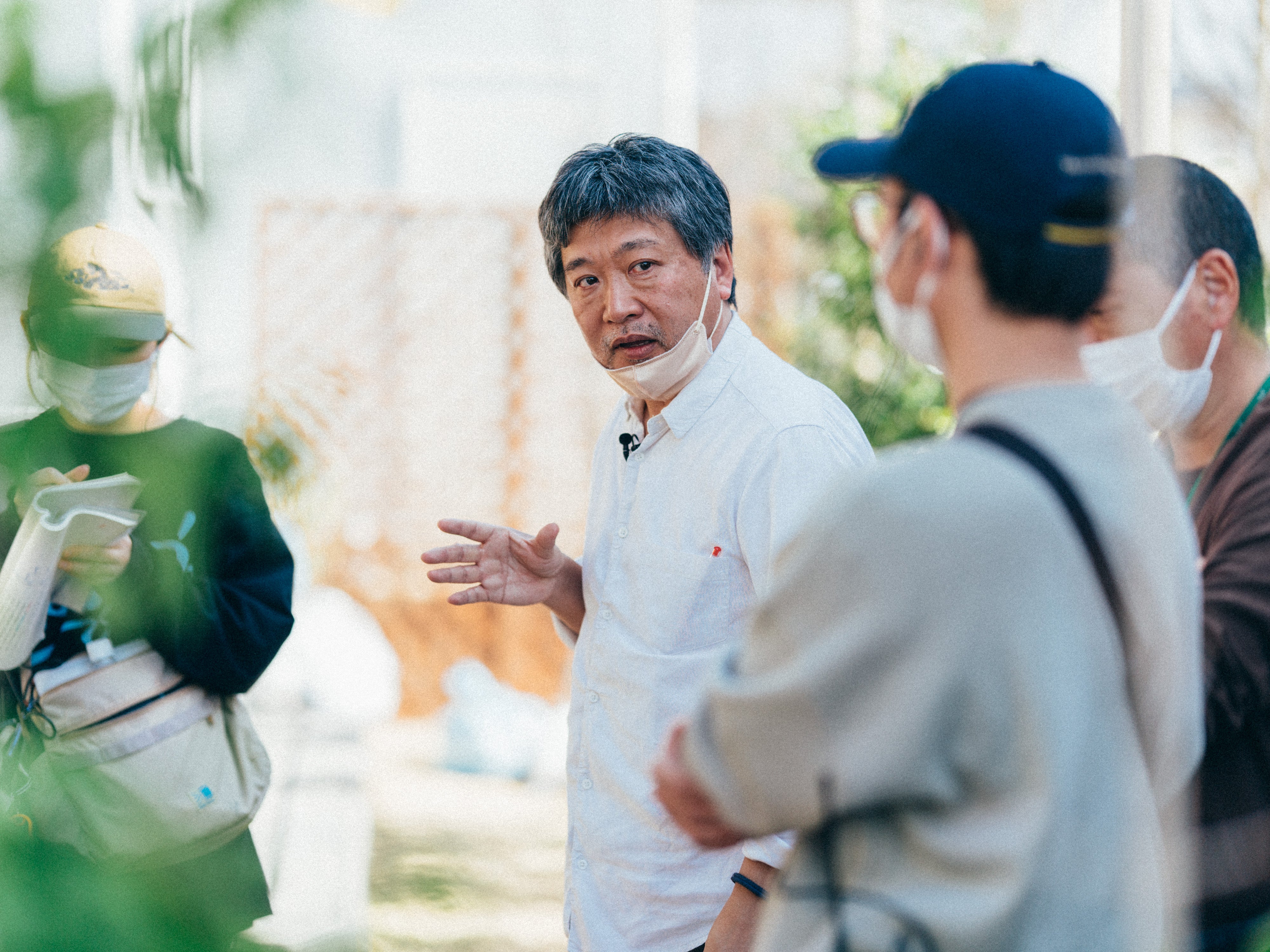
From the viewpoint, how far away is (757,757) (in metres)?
0.73

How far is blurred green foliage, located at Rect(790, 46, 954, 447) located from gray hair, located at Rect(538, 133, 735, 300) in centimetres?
278

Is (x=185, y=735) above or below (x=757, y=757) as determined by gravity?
below

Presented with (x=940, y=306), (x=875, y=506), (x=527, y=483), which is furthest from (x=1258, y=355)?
(x=527, y=483)

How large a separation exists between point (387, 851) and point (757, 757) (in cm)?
365

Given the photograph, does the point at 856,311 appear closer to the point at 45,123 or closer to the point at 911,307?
the point at 911,307

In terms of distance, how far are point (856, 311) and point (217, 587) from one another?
3.63 metres

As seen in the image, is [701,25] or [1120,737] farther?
[701,25]

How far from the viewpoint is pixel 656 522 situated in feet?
5.14

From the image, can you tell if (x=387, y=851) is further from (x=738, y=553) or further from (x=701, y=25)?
(x=701, y=25)

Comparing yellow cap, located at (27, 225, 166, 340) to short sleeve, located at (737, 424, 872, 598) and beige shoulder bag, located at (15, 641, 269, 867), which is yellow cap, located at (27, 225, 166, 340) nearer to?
beige shoulder bag, located at (15, 641, 269, 867)

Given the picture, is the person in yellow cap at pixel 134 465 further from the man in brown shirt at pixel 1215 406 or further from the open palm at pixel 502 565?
the man in brown shirt at pixel 1215 406

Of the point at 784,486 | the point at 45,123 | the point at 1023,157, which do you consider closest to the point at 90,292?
the point at 45,123

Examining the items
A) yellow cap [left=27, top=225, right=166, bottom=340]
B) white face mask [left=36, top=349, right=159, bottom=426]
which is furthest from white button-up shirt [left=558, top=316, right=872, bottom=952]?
yellow cap [left=27, top=225, right=166, bottom=340]

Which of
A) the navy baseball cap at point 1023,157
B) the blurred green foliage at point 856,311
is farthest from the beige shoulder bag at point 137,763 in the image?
the blurred green foliage at point 856,311
